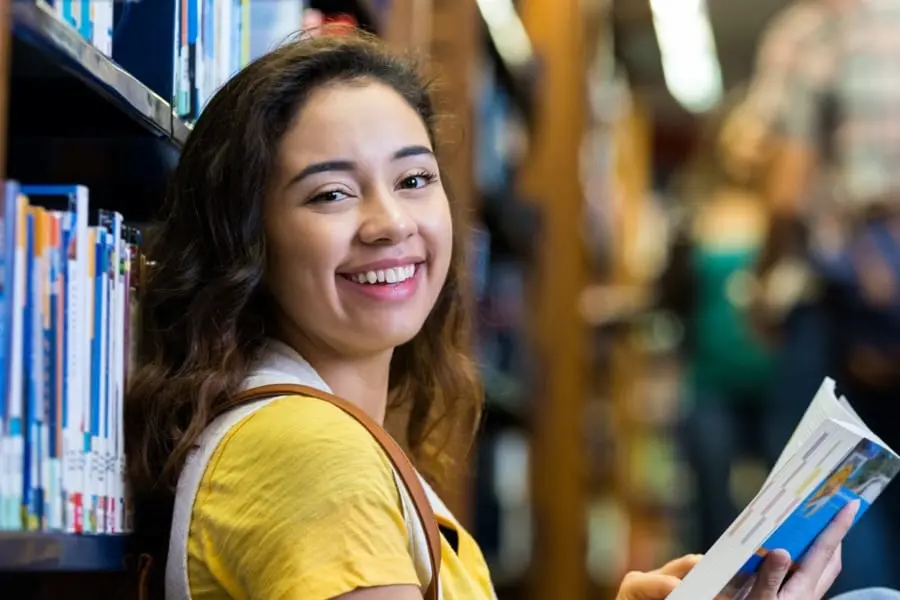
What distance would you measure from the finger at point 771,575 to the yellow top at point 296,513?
349 mm

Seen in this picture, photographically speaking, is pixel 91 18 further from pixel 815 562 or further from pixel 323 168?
pixel 815 562

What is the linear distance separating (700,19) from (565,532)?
10.7ft

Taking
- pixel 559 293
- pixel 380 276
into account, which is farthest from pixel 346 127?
pixel 559 293

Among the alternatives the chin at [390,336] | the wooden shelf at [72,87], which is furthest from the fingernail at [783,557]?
the wooden shelf at [72,87]

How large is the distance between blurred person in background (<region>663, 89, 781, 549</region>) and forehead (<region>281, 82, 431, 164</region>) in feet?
8.73

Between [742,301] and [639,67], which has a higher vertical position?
[639,67]

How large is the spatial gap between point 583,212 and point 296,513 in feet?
12.2

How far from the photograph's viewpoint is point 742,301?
412 cm

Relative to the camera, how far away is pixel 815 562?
1.40 m

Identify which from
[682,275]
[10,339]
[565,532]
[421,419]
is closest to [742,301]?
[682,275]

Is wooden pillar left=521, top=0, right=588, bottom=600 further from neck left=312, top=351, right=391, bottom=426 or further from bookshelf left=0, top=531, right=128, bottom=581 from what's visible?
bookshelf left=0, top=531, right=128, bottom=581

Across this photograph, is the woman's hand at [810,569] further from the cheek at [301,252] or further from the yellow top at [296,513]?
the cheek at [301,252]

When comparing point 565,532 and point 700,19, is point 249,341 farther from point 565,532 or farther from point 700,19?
point 700,19

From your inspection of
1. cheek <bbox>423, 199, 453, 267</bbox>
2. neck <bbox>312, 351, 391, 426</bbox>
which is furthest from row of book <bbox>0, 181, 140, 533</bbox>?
cheek <bbox>423, 199, 453, 267</bbox>
